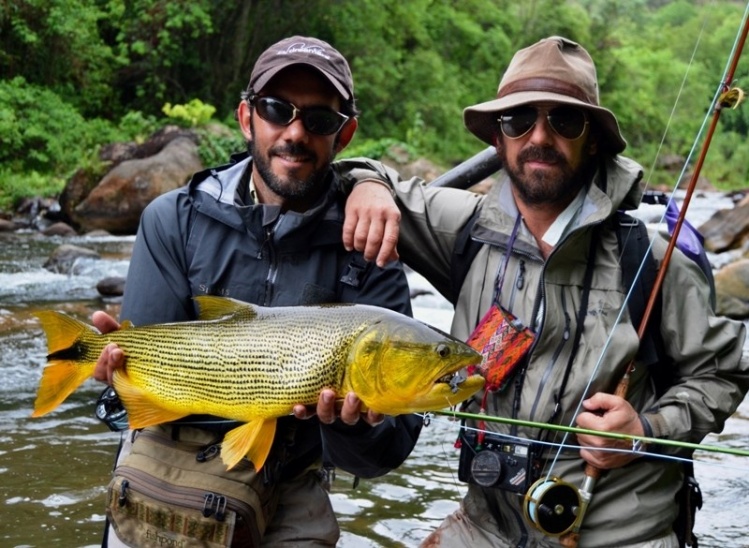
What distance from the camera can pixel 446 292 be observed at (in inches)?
153

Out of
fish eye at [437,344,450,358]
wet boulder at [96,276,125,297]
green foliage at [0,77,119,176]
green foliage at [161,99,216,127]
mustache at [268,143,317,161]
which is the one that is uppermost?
mustache at [268,143,317,161]

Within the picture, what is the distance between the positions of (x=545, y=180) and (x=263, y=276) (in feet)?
3.57

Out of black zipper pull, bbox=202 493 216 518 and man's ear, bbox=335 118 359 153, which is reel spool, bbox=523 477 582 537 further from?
man's ear, bbox=335 118 359 153

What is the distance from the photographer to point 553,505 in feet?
10.7

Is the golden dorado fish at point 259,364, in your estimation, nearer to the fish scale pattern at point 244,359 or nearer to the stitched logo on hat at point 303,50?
the fish scale pattern at point 244,359

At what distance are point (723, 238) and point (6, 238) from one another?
1322cm

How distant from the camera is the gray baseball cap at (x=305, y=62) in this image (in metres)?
3.35

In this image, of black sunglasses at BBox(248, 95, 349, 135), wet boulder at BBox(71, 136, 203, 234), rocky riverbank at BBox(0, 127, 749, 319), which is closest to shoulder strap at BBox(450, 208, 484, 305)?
black sunglasses at BBox(248, 95, 349, 135)

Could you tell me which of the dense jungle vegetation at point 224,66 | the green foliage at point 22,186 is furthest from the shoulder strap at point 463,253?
the green foliage at point 22,186

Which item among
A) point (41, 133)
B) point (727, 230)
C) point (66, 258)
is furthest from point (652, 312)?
point (41, 133)

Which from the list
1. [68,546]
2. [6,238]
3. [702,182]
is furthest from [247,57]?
[68,546]

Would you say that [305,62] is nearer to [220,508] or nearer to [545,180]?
[545,180]

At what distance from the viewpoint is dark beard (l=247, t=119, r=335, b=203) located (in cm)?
338

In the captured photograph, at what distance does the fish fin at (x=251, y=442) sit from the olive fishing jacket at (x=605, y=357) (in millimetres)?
917
